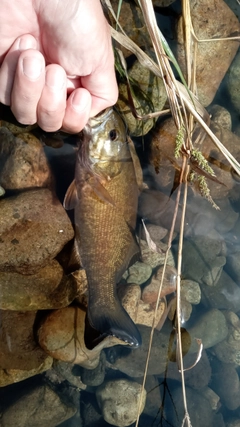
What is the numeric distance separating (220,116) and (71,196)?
202cm

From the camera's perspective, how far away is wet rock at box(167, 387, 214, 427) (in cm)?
401

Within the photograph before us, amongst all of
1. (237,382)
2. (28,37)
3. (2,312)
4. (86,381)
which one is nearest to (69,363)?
(86,381)

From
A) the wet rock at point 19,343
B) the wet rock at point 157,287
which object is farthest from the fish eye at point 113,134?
the wet rock at point 19,343

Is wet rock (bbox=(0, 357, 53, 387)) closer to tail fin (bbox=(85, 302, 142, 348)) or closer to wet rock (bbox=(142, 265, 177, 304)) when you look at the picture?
tail fin (bbox=(85, 302, 142, 348))

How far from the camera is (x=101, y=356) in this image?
13.1ft

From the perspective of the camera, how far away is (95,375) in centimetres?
400

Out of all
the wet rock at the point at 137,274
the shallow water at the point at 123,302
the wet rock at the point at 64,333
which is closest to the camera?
the shallow water at the point at 123,302

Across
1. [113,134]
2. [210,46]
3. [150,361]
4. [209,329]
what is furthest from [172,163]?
[150,361]

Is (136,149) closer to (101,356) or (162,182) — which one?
(162,182)

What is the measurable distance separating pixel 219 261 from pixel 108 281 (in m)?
1.79

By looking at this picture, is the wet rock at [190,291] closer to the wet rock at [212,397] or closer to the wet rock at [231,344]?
the wet rock at [231,344]

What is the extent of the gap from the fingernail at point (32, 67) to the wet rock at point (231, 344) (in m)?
3.60

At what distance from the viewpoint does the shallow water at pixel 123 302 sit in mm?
3412

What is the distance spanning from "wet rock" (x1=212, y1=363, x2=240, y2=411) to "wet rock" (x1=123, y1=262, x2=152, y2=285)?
151 cm
